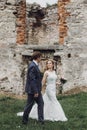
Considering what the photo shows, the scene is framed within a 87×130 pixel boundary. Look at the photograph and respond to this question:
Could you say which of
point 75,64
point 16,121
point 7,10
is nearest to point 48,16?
point 7,10

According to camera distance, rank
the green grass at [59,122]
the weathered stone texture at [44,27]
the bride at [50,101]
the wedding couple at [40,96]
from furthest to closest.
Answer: the weathered stone texture at [44,27], the bride at [50,101], the wedding couple at [40,96], the green grass at [59,122]

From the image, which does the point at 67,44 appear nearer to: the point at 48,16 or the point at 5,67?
the point at 5,67

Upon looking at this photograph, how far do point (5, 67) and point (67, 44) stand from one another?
2.32 m

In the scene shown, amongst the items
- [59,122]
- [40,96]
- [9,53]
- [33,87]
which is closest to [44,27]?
[9,53]

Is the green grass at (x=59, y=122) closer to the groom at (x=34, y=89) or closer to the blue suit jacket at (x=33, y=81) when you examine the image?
the groom at (x=34, y=89)

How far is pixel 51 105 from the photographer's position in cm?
1045

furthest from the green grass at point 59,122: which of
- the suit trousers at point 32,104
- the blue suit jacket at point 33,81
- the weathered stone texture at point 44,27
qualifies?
the weathered stone texture at point 44,27

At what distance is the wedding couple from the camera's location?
9.60 m

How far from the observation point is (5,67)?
1598 cm

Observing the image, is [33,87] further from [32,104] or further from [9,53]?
[9,53]

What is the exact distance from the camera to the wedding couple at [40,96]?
9602 millimetres

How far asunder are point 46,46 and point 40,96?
6.06 meters

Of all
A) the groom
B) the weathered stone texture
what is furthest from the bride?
the weathered stone texture

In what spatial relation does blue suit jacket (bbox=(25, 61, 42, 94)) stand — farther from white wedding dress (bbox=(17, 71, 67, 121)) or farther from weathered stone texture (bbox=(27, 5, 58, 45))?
weathered stone texture (bbox=(27, 5, 58, 45))
